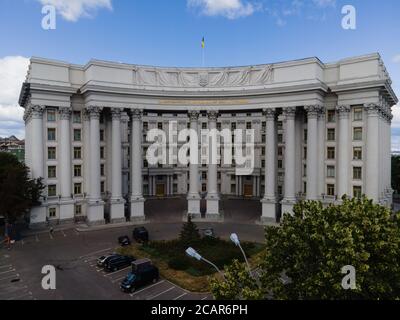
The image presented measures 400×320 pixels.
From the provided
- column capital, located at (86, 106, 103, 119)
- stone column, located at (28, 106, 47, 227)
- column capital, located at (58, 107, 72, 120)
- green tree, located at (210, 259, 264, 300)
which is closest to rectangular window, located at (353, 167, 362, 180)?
green tree, located at (210, 259, 264, 300)

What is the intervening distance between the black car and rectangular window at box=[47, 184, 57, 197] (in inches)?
933

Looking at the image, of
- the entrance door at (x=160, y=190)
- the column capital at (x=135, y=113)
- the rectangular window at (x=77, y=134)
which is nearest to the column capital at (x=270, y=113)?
the column capital at (x=135, y=113)

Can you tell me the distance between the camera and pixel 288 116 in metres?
50.1

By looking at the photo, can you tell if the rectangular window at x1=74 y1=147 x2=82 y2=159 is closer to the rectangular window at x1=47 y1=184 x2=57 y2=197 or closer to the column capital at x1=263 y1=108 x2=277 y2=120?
the rectangular window at x1=47 y1=184 x2=57 y2=197

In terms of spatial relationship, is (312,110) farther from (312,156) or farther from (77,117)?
(77,117)

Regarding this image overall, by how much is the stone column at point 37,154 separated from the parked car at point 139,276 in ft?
88.4

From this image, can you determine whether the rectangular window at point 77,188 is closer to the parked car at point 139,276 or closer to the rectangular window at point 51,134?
the rectangular window at point 51,134

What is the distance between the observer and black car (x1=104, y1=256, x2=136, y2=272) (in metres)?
31.1

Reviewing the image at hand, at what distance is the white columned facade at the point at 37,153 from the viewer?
156 feet

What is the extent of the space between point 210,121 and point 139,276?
107 ft

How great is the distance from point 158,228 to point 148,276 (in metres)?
20.6

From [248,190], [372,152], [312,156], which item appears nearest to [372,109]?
[372,152]
